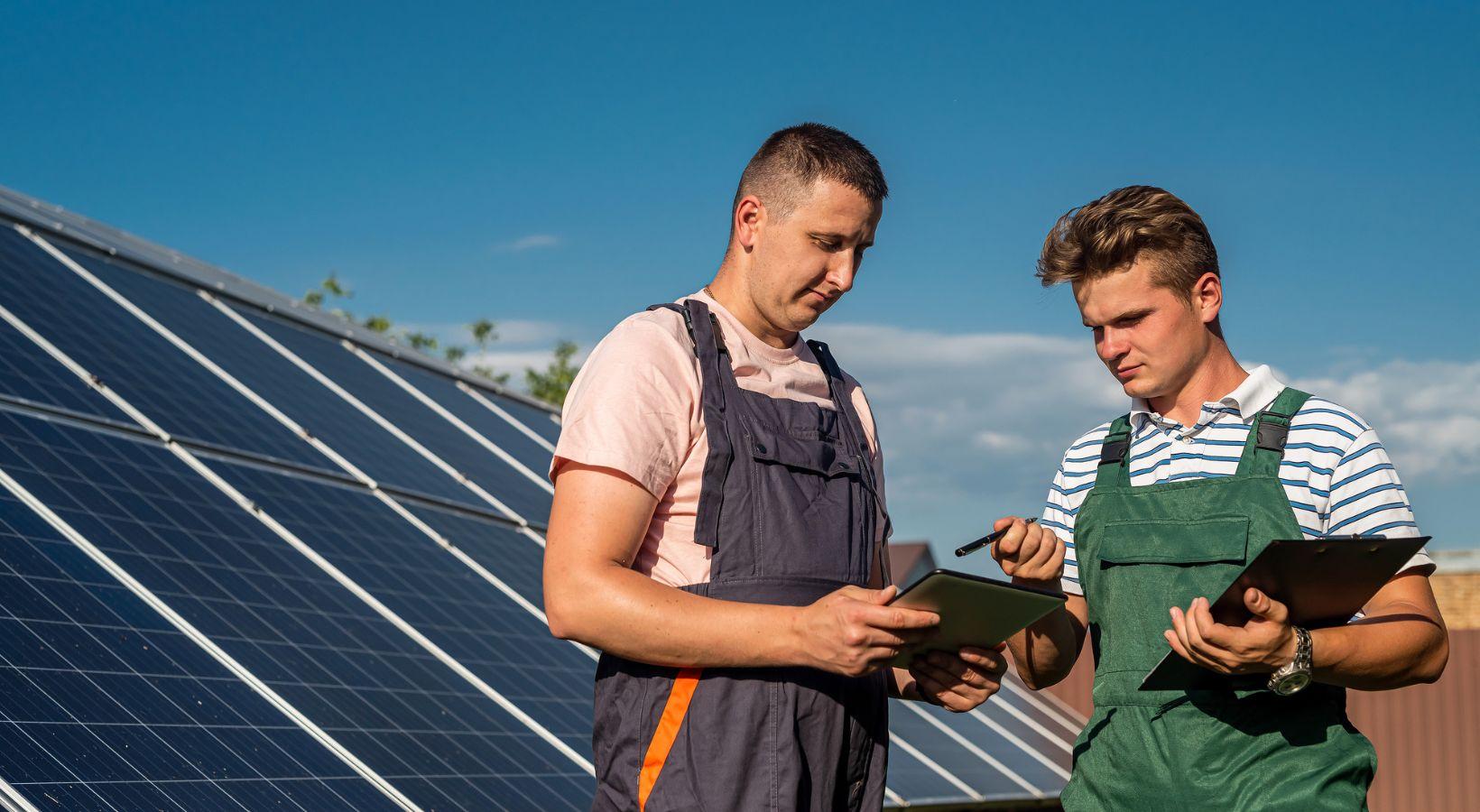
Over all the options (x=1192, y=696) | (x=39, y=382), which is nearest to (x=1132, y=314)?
(x=1192, y=696)

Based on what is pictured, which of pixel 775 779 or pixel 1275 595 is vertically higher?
pixel 1275 595

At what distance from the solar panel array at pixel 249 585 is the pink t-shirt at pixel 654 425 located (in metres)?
1.96

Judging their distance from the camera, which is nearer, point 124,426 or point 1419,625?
point 1419,625

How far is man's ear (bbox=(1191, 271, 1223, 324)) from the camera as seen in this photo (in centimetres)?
342

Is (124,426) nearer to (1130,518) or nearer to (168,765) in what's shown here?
A: (168,765)

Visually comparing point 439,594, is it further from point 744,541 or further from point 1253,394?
point 1253,394

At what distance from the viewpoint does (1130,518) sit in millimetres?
3449

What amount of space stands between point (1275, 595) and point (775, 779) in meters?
1.03

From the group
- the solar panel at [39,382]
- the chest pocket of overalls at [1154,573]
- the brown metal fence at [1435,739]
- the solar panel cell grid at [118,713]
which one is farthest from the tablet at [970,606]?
the brown metal fence at [1435,739]

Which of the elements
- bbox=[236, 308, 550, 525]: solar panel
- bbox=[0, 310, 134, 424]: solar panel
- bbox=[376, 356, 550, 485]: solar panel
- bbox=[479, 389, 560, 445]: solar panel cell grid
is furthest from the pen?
bbox=[479, 389, 560, 445]: solar panel cell grid

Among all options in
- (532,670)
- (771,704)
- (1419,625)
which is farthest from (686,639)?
(532,670)

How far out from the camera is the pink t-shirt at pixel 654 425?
2951 mm

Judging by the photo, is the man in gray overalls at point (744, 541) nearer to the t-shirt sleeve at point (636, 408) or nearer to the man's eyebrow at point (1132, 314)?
the t-shirt sleeve at point (636, 408)

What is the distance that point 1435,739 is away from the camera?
13258 mm
